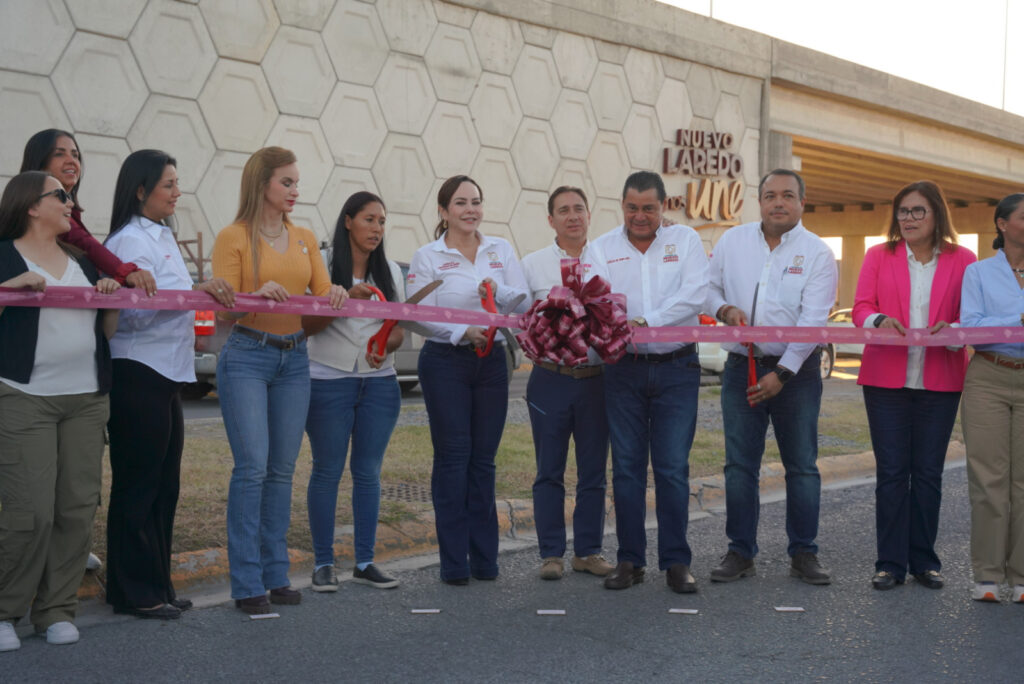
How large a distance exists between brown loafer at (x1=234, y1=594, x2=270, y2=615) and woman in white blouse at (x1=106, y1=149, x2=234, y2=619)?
11.8 inches

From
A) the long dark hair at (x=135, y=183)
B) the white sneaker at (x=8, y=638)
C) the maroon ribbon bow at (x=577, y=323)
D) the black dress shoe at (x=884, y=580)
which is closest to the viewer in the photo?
the white sneaker at (x=8, y=638)

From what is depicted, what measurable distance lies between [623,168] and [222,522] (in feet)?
63.4

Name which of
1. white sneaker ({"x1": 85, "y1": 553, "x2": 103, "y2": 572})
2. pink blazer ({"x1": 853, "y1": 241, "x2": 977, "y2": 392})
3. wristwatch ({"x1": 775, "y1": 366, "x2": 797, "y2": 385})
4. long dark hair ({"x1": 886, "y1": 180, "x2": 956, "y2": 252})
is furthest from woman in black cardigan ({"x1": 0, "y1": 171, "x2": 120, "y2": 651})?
long dark hair ({"x1": 886, "y1": 180, "x2": 956, "y2": 252})

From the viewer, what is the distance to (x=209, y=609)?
5.23 meters

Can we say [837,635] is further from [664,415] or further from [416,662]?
[416,662]

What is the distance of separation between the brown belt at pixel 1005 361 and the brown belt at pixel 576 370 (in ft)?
6.63

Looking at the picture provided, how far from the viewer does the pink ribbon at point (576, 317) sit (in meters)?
4.94

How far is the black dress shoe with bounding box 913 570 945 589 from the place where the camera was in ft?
19.2

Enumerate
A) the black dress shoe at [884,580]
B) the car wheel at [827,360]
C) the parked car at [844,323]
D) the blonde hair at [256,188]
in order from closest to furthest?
1. the blonde hair at [256,188]
2. the black dress shoe at [884,580]
3. the car wheel at [827,360]
4. the parked car at [844,323]

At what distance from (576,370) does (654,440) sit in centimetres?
58

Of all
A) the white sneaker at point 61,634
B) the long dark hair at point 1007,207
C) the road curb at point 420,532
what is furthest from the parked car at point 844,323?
the white sneaker at point 61,634

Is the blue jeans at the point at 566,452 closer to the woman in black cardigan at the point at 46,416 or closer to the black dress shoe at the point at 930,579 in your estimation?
Result: the black dress shoe at the point at 930,579

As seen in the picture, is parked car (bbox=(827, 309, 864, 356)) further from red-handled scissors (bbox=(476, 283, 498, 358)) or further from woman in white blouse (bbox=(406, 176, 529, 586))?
red-handled scissors (bbox=(476, 283, 498, 358))

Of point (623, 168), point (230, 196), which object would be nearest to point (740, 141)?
point (623, 168)
